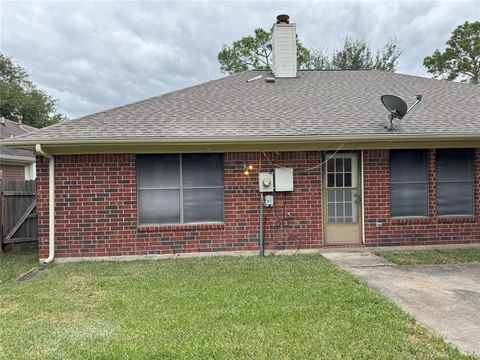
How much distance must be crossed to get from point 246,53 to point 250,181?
24.6 m

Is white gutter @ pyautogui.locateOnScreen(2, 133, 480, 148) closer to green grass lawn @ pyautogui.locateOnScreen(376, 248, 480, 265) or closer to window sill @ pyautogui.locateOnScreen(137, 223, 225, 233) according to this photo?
window sill @ pyautogui.locateOnScreen(137, 223, 225, 233)

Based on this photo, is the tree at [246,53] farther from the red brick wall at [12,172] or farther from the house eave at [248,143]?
the house eave at [248,143]

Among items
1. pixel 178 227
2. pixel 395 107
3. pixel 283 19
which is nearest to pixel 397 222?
pixel 395 107

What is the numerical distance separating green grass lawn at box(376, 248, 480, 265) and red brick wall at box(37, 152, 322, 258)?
1457mm

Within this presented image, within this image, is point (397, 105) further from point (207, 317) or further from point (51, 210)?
point (51, 210)

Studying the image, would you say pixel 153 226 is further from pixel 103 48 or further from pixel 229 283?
pixel 103 48

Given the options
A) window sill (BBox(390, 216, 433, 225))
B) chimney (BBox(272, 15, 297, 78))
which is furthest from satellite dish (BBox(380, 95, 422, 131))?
chimney (BBox(272, 15, 297, 78))

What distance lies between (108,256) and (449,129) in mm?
6928

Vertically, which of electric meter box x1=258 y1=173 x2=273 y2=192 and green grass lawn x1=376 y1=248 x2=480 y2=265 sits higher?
electric meter box x1=258 y1=173 x2=273 y2=192

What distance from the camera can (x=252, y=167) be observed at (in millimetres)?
7438

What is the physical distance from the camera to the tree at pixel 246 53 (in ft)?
96.6

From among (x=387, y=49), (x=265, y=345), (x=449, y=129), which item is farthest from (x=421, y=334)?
(x=387, y=49)

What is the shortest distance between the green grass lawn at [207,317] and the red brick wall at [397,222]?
2150 millimetres

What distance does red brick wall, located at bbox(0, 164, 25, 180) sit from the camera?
48.4ft
